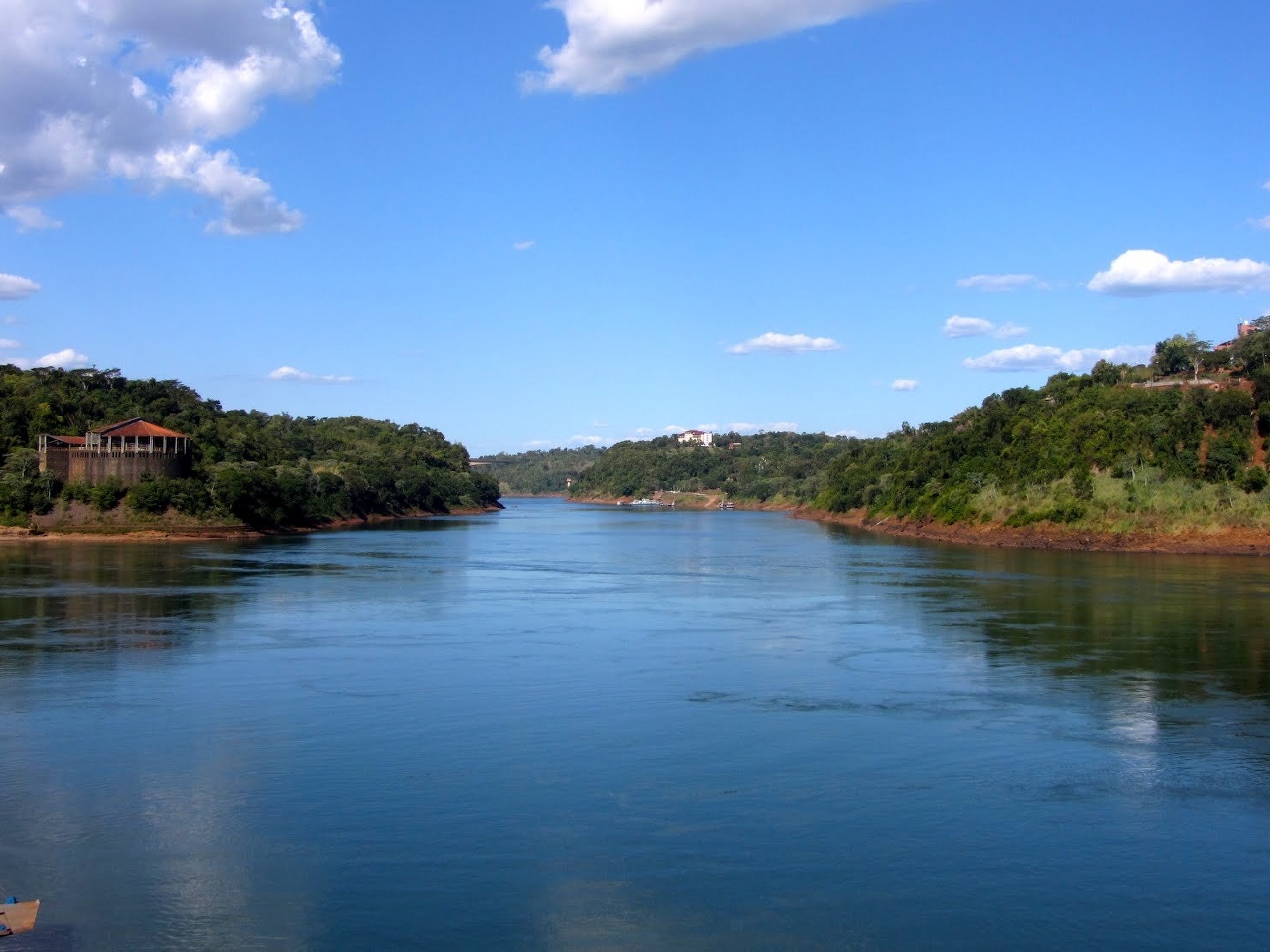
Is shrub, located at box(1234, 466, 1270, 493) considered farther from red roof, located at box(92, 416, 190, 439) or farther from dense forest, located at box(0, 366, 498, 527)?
red roof, located at box(92, 416, 190, 439)

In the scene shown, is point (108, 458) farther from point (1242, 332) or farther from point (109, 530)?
point (1242, 332)

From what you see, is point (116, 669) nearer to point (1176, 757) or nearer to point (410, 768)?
point (410, 768)

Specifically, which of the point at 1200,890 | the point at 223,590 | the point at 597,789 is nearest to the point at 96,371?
the point at 223,590

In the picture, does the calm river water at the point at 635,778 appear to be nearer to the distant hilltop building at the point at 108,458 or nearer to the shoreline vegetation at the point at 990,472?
the shoreline vegetation at the point at 990,472

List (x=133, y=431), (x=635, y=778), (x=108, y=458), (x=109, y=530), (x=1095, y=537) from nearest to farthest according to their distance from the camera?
(x=635, y=778), (x=1095, y=537), (x=109, y=530), (x=108, y=458), (x=133, y=431)

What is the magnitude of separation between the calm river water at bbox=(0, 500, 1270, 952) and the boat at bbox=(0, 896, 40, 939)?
363 millimetres

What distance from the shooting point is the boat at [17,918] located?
1024cm

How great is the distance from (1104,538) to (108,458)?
60.4 m

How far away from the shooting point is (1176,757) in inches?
674

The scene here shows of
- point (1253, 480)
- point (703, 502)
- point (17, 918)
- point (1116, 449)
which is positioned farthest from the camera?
point (703, 502)

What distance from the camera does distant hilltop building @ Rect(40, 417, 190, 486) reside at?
71812mm

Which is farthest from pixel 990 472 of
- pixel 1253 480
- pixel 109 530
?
pixel 109 530

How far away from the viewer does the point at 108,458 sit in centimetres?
7212

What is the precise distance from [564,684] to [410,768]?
6.75 m
